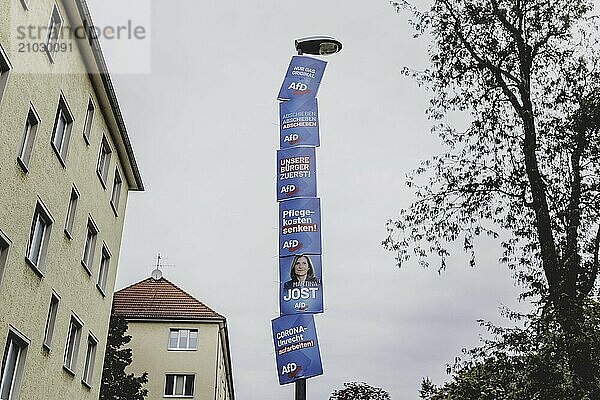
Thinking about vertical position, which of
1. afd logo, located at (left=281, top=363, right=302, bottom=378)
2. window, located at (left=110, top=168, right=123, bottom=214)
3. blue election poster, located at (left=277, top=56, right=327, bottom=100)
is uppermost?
window, located at (left=110, top=168, right=123, bottom=214)

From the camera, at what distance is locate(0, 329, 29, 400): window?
1364 cm

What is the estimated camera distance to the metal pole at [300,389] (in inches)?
347

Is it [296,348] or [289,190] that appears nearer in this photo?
[296,348]

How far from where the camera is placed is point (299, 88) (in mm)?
11086

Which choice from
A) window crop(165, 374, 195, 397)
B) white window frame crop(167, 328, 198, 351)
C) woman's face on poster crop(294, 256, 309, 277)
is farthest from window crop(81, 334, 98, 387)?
white window frame crop(167, 328, 198, 351)

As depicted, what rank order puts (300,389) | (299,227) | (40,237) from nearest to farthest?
(300,389) < (299,227) < (40,237)

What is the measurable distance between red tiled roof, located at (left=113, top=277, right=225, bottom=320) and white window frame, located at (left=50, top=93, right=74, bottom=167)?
85.3 feet

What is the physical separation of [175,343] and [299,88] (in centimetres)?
3255

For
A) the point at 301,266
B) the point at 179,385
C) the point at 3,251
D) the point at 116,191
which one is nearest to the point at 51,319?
the point at 3,251

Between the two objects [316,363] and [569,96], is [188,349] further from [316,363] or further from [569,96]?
[316,363]

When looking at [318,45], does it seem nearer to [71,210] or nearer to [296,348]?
[296,348]

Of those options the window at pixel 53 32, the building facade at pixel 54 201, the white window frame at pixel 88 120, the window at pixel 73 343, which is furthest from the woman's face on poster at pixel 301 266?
the white window frame at pixel 88 120

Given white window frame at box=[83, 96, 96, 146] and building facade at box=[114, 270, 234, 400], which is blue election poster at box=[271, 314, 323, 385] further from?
building facade at box=[114, 270, 234, 400]

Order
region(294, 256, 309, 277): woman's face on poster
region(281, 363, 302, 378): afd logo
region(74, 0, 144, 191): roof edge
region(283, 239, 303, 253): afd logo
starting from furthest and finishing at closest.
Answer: region(74, 0, 144, 191): roof edge
region(283, 239, 303, 253): afd logo
region(294, 256, 309, 277): woman's face on poster
region(281, 363, 302, 378): afd logo
